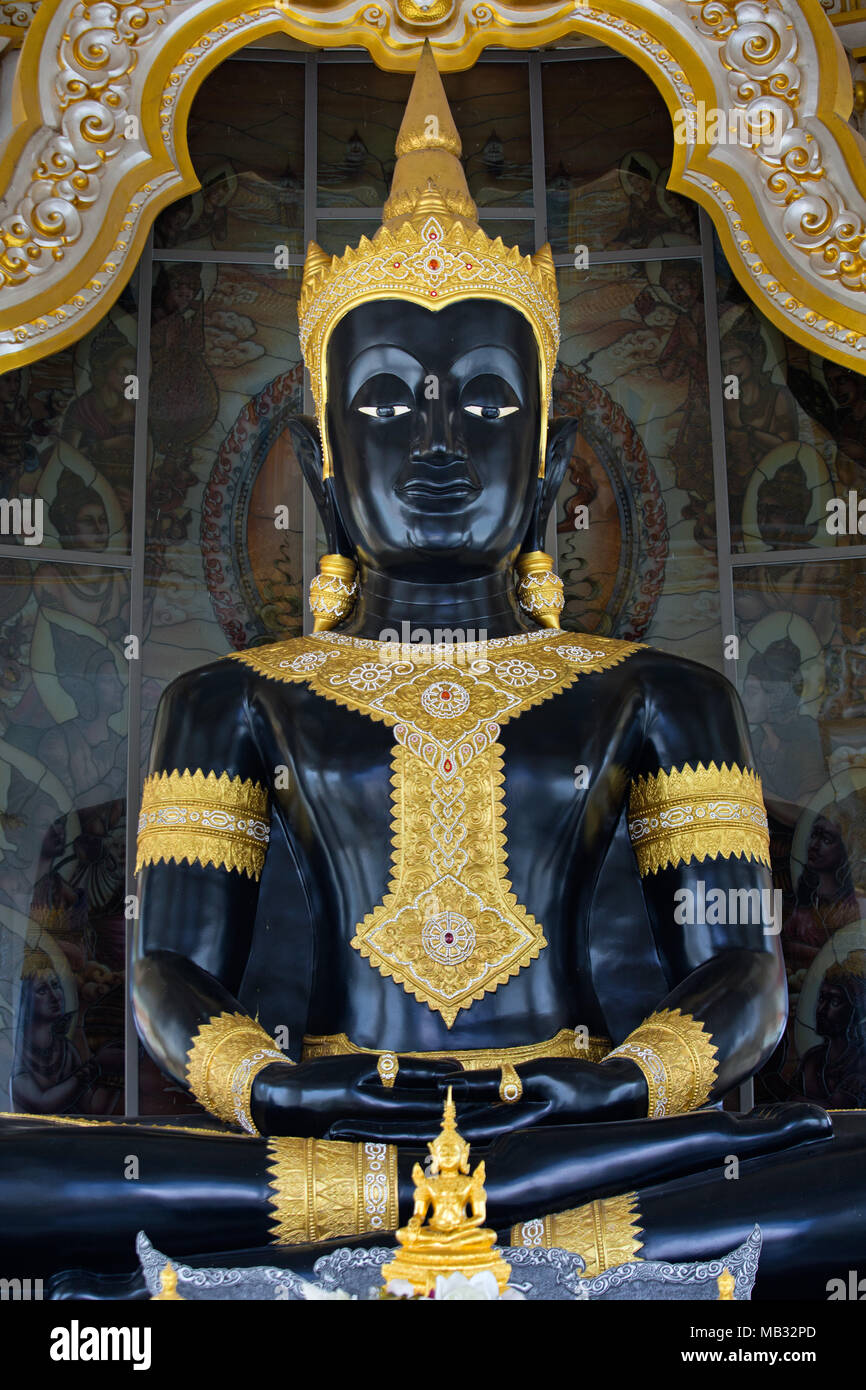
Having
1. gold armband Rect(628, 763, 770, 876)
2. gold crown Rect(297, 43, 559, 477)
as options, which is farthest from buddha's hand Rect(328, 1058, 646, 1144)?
gold crown Rect(297, 43, 559, 477)

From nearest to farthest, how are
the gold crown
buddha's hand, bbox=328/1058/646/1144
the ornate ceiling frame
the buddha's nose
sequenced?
buddha's hand, bbox=328/1058/646/1144
the buddha's nose
the gold crown
the ornate ceiling frame

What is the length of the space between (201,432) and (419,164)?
46.1 inches

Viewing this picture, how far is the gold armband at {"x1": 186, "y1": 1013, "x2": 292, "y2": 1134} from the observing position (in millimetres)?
3445

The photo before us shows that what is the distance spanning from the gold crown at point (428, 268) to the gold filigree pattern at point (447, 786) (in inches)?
21.0

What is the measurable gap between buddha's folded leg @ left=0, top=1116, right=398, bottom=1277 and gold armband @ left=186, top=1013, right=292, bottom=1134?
0.21m

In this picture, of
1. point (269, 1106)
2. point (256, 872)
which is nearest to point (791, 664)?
point (256, 872)

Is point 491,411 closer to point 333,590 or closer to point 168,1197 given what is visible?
point 333,590

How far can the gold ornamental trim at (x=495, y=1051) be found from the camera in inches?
145

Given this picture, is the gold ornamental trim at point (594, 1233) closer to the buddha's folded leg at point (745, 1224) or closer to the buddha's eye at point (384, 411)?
the buddha's folded leg at point (745, 1224)

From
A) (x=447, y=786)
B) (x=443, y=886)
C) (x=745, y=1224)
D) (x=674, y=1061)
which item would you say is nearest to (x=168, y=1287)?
(x=745, y=1224)

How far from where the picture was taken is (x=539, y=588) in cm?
442

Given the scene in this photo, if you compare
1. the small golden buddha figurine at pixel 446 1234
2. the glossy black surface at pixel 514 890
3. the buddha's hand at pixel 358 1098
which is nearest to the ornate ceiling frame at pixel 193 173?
the glossy black surface at pixel 514 890

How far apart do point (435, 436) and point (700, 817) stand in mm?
1041

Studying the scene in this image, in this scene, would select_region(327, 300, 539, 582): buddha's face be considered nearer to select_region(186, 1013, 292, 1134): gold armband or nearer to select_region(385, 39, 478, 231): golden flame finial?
select_region(385, 39, 478, 231): golden flame finial
